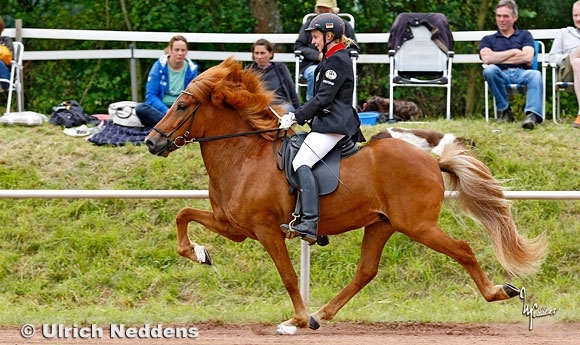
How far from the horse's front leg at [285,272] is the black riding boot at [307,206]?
212 millimetres

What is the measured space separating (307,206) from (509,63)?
5.88 m

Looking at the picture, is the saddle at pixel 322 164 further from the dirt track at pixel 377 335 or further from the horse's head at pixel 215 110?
the dirt track at pixel 377 335

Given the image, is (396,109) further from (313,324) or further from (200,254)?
(313,324)

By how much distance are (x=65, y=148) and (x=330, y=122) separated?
16.1ft

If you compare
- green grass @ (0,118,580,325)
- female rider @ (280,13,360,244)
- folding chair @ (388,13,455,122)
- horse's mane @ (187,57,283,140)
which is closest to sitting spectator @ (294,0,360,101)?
folding chair @ (388,13,455,122)

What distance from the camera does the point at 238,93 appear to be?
28.7 feet

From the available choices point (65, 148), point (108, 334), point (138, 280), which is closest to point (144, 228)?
point (138, 280)

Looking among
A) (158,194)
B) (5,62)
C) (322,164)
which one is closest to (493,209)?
(322,164)

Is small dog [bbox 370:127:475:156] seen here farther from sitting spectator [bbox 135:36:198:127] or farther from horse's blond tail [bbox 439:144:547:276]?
horse's blond tail [bbox 439:144:547:276]

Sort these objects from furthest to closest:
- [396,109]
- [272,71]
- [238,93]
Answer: [396,109] → [272,71] → [238,93]

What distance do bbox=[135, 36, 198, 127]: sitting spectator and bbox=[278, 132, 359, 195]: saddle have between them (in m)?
3.99

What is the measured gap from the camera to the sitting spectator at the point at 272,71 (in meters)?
12.2

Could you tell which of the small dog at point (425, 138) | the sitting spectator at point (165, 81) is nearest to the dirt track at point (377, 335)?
the small dog at point (425, 138)

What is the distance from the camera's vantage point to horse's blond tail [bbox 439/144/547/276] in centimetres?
891
